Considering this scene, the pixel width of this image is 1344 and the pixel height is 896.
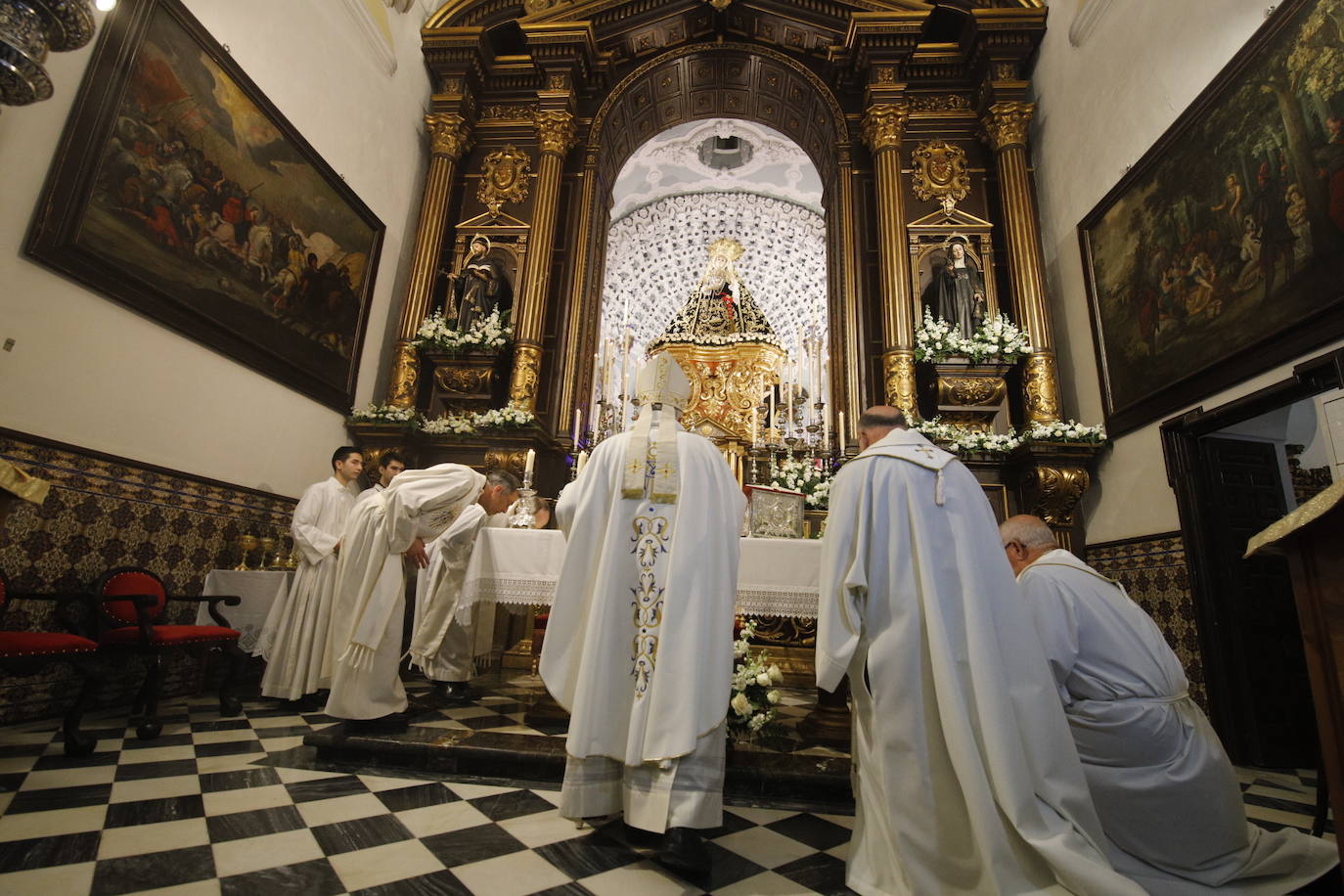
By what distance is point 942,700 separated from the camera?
1.88m

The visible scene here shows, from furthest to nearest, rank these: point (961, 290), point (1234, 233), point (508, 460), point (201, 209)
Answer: point (961, 290) → point (508, 460) → point (201, 209) → point (1234, 233)

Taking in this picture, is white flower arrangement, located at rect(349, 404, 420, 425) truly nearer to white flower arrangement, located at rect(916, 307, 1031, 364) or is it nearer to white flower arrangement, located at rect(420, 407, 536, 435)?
white flower arrangement, located at rect(420, 407, 536, 435)

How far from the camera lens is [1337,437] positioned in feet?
11.5

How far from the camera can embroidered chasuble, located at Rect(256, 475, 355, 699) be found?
4047mm

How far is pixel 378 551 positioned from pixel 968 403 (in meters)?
5.31

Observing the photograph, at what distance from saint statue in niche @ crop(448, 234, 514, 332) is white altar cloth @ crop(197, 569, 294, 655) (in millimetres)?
3319

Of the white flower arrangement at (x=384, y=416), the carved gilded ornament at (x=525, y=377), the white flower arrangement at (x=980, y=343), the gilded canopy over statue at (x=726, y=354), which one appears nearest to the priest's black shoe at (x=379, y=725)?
the white flower arrangement at (x=384, y=416)

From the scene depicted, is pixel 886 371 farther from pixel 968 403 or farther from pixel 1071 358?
pixel 1071 358

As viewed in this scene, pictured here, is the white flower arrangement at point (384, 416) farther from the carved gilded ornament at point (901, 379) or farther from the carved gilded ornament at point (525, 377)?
the carved gilded ornament at point (901, 379)

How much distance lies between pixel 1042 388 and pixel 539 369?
4944 mm

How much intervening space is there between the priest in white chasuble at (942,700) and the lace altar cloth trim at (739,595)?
124 cm

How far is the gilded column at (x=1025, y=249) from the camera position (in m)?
5.93

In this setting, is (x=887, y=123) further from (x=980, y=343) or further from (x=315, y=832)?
(x=315, y=832)

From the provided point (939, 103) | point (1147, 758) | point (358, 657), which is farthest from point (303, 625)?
point (939, 103)
